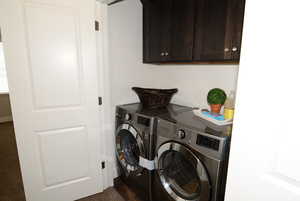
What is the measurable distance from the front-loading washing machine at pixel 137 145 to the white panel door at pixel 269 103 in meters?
0.89

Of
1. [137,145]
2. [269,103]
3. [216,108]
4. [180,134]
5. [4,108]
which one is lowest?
[4,108]

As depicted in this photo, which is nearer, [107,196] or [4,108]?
[107,196]

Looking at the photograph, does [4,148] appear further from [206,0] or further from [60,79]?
[206,0]

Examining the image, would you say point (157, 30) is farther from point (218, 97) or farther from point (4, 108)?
point (4, 108)

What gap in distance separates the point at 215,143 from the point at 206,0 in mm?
1047

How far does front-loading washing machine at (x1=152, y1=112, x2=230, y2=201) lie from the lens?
1085mm

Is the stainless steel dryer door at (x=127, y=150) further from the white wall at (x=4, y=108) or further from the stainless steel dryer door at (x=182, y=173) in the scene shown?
the white wall at (x=4, y=108)

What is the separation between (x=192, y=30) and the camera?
1437mm

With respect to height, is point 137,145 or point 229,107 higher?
point 229,107

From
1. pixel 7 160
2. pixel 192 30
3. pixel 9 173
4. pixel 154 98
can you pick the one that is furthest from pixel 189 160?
pixel 7 160

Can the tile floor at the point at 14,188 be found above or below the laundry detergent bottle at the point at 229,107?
below

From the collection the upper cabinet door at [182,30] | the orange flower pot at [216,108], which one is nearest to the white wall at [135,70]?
the orange flower pot at [216,108]

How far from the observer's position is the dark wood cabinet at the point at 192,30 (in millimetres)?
1186

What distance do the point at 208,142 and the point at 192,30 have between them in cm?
91
